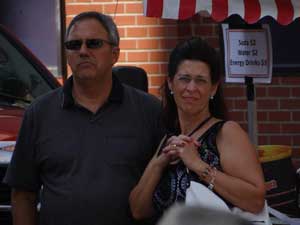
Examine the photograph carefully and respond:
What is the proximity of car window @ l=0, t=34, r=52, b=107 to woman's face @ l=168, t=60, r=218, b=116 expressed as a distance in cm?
205

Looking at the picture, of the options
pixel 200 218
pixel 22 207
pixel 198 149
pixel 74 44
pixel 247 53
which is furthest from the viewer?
pixel 247 53

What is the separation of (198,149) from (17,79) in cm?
238

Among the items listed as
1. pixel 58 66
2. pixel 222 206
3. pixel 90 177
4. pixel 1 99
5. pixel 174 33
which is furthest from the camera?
pixel 58 66

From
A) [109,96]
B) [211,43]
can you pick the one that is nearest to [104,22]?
[109,96]

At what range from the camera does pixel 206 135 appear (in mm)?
3010

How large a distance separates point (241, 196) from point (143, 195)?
1.41ft

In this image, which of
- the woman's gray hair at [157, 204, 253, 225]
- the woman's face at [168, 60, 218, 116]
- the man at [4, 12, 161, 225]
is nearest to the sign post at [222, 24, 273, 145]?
the man at [4, 12, 161, 225]

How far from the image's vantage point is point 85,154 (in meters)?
3.39

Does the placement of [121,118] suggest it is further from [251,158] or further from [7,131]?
[7,131]

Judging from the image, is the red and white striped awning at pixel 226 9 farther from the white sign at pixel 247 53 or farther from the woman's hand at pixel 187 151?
the woman's hand at pixel 187 151

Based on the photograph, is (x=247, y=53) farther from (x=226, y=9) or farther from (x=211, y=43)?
(x=211, y=43)

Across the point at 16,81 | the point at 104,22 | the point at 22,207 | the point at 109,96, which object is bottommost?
the point at 22,207

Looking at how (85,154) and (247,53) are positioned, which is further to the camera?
(247,53)

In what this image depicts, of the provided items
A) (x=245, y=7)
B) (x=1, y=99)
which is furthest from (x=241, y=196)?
(x=1, y=99)
